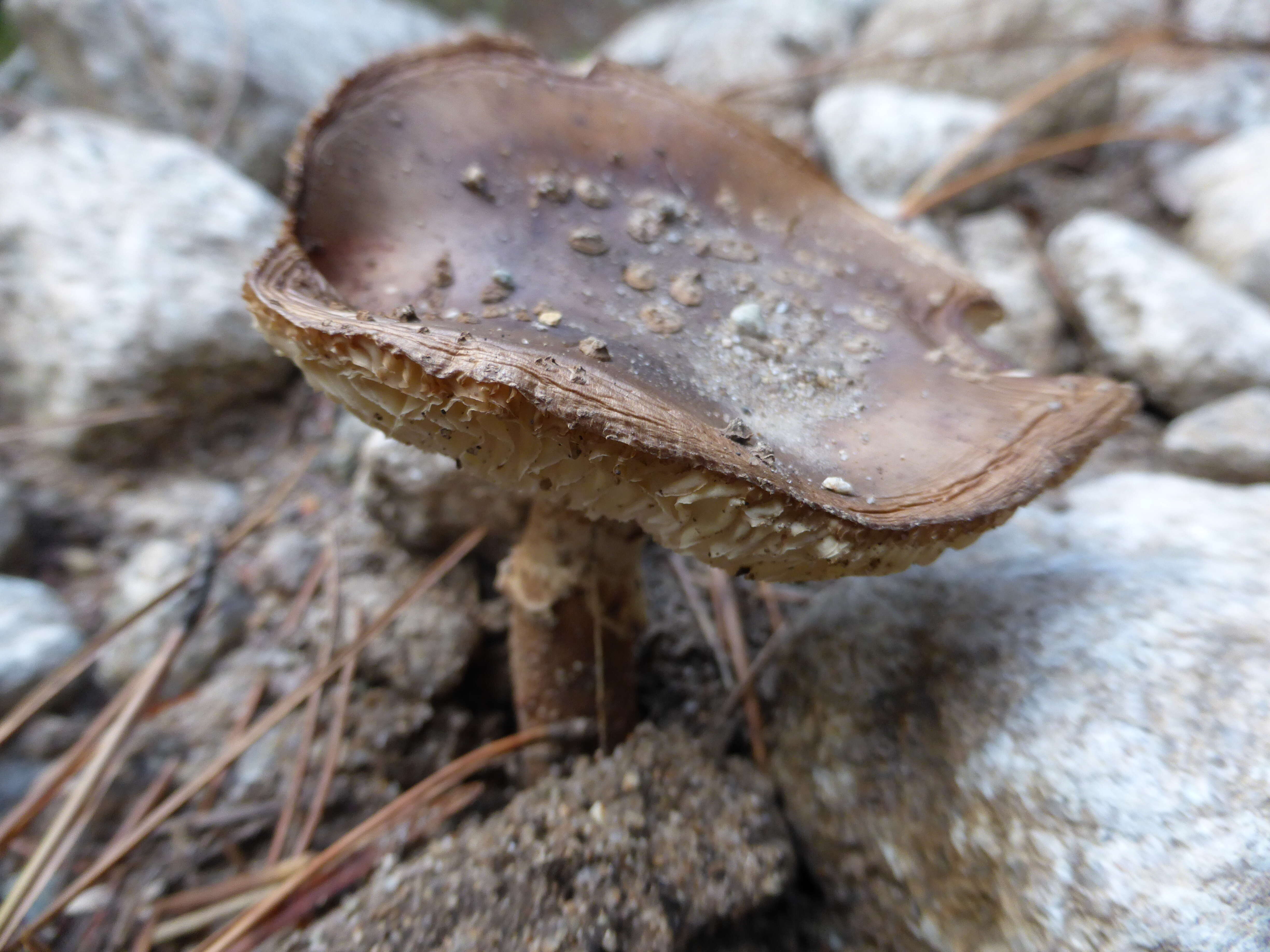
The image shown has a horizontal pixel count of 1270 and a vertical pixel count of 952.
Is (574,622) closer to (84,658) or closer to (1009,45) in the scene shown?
(84,658)

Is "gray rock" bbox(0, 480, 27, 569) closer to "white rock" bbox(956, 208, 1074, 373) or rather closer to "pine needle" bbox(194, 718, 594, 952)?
"pine needle" bbox(194, 718, 594, 952)

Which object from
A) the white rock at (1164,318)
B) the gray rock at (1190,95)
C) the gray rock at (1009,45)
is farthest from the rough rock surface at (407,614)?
the gray rock at (1190,95)

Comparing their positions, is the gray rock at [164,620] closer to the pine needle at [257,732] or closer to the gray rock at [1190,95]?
the pine needle at [257,732]

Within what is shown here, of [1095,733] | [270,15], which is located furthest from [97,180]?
[1095,733]

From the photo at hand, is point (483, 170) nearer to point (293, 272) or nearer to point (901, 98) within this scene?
point (293, 272)

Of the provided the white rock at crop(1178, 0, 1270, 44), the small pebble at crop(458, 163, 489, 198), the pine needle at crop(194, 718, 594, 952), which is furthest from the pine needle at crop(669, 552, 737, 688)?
the white rock at crop(1178, 0, 1270, 44)

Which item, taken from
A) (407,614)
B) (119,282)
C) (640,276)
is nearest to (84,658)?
(407,614)
